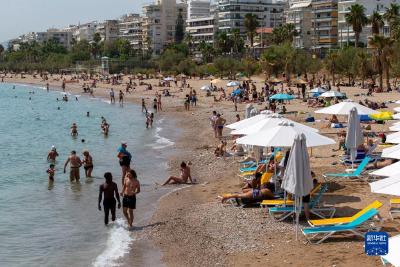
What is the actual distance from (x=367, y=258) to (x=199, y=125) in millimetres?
27758

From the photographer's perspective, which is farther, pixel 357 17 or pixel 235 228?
pixel 357 17

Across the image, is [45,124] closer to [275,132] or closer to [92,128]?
[92,128]

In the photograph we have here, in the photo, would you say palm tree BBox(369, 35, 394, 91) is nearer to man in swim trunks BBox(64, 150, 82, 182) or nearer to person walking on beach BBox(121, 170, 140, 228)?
man in swim trunks BBox(64, 150, 82, 182)

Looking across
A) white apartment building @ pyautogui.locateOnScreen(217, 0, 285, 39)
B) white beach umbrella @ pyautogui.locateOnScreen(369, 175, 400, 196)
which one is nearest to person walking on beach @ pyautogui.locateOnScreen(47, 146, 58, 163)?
white beach umbrella @ pyautogui.locateOnScreen(369, 175, 400, 196)

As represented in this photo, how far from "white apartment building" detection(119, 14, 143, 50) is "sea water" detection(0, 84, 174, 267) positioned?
123 m

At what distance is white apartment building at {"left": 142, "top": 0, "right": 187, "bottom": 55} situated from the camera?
157 meters

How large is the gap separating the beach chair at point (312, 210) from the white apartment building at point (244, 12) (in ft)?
380

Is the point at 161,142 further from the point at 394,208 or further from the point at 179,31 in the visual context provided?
the point at 179,31

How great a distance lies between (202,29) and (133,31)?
120 ft

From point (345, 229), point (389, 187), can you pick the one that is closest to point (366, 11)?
point (345, 229)

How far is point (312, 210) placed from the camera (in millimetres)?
12320

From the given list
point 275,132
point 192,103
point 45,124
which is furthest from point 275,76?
point 275,132

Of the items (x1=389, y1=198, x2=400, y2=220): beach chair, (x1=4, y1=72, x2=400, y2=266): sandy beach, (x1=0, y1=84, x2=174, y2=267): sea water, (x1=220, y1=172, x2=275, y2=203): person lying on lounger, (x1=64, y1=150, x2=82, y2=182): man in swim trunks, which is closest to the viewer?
(x1=4, y1=72, x2=400, y2=266): sandy beach

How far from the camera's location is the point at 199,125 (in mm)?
37031
